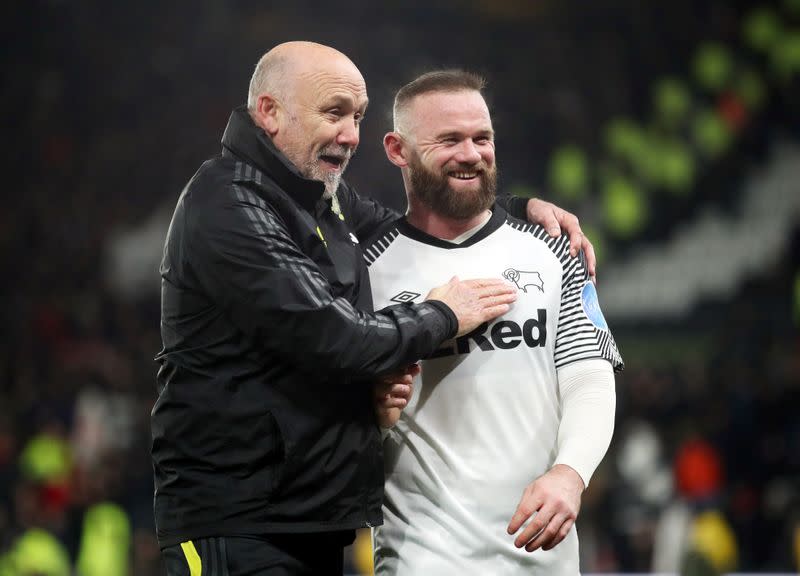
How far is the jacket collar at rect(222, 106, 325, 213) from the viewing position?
106 inches

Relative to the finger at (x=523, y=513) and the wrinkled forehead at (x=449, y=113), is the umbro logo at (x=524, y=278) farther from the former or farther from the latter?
the finger at (x=523, y=513)

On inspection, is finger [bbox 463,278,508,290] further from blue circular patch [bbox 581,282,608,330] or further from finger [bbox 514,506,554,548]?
finger [bbox 514,506,554,548]

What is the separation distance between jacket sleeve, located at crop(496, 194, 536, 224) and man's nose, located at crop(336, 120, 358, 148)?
63 centimetres

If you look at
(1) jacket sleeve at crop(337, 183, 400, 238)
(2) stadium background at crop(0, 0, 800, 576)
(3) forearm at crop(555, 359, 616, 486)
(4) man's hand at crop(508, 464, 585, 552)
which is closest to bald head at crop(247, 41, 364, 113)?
(1) jacket sleeve at crop(337, 183, 400, 238)

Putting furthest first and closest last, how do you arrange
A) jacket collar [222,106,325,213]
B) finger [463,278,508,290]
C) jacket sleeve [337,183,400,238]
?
jacket sleeve [337,183,400,238] → finger [463,278,508,290] → jacket collar [222,106,325,213]

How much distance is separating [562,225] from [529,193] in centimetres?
957

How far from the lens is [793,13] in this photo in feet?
44.8

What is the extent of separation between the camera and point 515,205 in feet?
10.8

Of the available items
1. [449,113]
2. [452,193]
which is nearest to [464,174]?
[452,193]

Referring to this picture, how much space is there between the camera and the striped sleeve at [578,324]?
9.63ft

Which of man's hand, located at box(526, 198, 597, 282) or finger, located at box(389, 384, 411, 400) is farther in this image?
man's hand, located at box(526, 198, 597, 282)

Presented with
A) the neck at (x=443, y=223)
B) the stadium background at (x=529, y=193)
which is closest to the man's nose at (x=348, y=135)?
the neck at (x=443, y=223)

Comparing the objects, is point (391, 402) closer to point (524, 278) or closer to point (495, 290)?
point (495, 290)

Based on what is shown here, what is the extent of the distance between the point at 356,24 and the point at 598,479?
768 cm
